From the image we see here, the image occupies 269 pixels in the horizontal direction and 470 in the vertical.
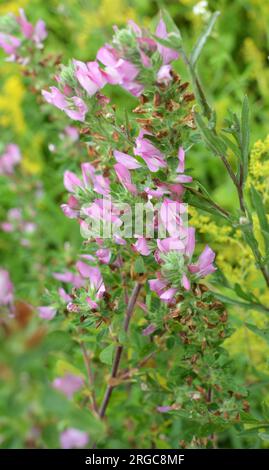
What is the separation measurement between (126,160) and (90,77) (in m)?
0.15

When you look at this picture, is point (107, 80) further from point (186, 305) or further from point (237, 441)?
point (237, 441)

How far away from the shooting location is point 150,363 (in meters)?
1.43

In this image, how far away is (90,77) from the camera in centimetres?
99

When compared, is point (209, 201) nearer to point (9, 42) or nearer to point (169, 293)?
point (169, 293)

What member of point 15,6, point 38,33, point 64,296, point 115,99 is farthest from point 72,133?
point 15,6

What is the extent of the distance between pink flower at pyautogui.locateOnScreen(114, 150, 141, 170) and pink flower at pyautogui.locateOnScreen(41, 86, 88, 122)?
4.4 inches

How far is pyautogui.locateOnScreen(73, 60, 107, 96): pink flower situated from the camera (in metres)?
0.97

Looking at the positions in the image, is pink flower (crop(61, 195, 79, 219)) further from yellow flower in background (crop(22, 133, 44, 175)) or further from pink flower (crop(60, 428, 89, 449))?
yellow flower in background (crop(22, 133, 44, 175))

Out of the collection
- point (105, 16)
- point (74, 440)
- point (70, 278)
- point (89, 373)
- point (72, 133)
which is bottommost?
point (74, 440)

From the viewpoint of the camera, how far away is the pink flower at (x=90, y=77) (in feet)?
3.17

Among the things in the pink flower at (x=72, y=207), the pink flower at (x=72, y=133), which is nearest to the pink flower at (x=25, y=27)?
the pink flower at (x=72, y=133)

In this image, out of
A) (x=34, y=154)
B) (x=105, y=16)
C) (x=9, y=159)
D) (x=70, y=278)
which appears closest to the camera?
(x=70, y=278)

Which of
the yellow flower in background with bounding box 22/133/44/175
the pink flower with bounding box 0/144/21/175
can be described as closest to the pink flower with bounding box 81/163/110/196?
the pink flower with bounding box 0/144/21/175

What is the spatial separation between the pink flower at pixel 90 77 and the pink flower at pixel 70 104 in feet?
0.09
